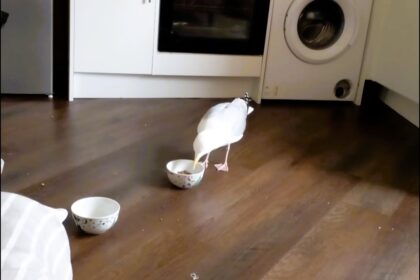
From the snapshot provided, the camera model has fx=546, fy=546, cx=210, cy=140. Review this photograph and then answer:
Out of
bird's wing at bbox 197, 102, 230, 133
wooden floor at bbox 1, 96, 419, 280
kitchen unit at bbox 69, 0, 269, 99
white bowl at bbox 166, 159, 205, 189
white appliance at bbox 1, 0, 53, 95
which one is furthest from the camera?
kitchen unit at bbox 69, 0, 269, 99

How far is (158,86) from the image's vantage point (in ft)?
9.81

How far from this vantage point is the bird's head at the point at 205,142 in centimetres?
200

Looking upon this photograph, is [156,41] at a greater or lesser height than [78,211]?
greater

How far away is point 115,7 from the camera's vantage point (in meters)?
2.70

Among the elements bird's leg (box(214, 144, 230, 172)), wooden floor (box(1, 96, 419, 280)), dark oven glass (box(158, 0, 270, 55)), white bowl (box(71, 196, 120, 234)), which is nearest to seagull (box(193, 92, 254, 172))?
bird's leg (box(214, 144, 230, 172))

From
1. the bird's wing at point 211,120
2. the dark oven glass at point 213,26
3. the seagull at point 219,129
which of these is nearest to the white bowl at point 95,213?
the seagull at point 219,129

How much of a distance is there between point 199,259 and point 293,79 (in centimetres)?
171

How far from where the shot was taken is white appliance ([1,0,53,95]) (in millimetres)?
2605

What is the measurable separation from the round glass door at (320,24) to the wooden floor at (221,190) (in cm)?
47

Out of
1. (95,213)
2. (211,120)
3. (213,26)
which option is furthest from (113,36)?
(95,213)

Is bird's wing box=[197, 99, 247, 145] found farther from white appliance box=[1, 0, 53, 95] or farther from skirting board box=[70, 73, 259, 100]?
white appliance box=[1, 0, 53, 95]

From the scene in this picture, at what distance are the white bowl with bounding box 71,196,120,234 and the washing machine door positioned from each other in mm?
1603

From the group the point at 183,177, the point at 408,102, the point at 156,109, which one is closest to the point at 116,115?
the point at 156,109

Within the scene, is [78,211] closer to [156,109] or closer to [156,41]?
[156,109]
